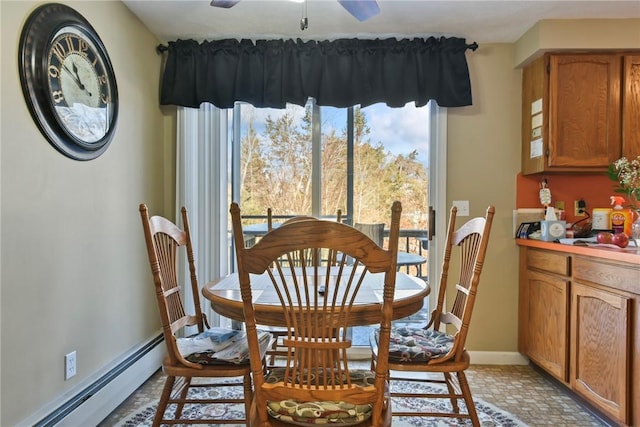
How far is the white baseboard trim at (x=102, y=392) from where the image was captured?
5.39ft

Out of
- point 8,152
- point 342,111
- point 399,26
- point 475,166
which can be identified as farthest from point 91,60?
point 475,166

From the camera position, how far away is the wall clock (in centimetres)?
156

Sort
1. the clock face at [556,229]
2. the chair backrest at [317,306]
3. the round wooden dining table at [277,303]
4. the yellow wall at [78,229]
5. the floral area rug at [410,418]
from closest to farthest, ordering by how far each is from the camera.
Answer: the chair backrest at [317,306]
the round wooden dining table at [277,303]
the yellow wall at [78,229]
the floral area rug at [410,418]
the clock face at [556,229]

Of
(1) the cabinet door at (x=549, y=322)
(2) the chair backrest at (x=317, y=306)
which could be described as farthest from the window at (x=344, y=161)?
(2) the chair backrest at (x=317, y=306)

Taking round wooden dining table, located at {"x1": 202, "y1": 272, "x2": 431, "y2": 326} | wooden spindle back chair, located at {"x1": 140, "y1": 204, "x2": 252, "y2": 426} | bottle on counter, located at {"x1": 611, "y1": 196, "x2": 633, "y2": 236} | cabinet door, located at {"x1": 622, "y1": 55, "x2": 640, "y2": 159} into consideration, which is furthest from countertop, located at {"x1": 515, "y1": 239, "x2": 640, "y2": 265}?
wooden spindle back chair, located at {"x1": 140, "y1": 204, "x2": 252, "y2": 426}

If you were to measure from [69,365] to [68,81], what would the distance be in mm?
1359

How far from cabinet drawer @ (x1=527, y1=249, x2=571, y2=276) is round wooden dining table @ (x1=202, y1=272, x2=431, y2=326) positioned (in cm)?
100

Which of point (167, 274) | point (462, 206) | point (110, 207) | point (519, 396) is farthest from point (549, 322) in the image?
point (110, 207)

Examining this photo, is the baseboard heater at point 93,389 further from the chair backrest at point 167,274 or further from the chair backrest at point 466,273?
the chair backrest at point 466,273

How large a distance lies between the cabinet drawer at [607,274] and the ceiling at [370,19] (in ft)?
5.07

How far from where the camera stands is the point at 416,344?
5.55 ft

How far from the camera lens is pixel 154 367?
2.52m

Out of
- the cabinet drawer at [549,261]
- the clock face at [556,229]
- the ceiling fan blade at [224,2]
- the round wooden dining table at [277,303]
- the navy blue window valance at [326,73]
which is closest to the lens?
the round wooden dining table at [277,303]

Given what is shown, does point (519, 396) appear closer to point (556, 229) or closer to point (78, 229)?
point (556, 229)
